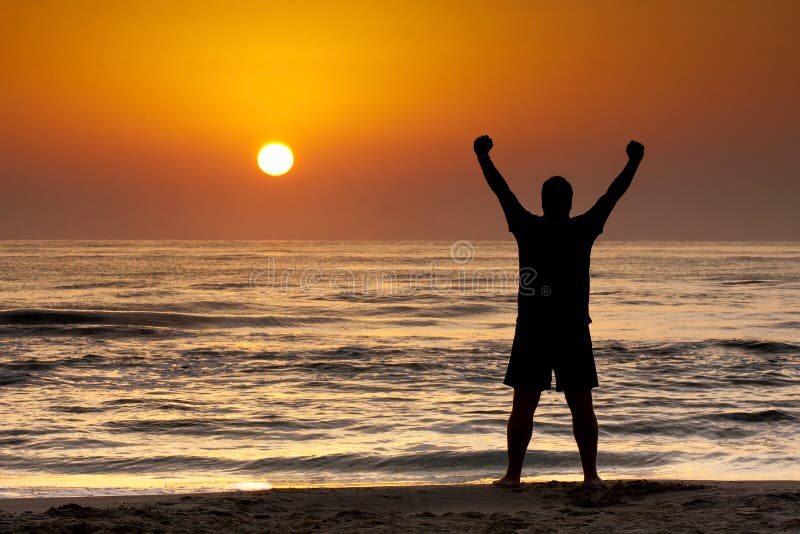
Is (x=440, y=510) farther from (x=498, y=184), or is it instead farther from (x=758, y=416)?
(x=758, y=416)

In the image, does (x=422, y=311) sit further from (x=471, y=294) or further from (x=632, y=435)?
(x=632, y=435)

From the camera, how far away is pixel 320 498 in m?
5.13

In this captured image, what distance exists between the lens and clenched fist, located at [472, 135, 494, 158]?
534 cm

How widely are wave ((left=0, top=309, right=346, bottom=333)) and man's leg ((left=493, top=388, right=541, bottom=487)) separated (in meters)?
16.6

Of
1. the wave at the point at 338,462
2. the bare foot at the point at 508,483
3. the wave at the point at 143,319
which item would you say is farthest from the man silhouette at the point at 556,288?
the wave at the point at 143,319

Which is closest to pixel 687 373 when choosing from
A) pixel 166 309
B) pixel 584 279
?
pixel 584 279

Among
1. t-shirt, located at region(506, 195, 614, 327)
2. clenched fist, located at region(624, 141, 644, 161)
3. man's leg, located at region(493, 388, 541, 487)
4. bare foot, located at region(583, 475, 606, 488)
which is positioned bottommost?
bare foot, located at region(583, 475, 606, 488)

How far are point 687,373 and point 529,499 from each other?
778 cm

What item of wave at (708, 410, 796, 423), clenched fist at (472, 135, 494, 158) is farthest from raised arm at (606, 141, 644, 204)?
wave at (708, 410, 796, 423)

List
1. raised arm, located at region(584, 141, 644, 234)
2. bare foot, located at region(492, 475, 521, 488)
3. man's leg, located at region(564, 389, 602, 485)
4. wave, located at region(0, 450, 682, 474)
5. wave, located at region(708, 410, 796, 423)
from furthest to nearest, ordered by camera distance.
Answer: wave, located at region(708, 410, 796, 423), wave, located at region(0, 450, 682, 474), bare foot, located at region(492, 475, 521, 488), man's leg, located at region(564, 389, 602, 485), raised arm, located at region(584, 141, 644, 234)

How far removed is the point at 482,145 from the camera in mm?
5344

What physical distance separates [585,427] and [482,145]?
6.19 ft

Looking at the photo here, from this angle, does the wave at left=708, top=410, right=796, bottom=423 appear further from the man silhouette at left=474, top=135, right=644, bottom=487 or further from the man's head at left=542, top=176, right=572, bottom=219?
the man's head at left=542, top=176, right=572, bottom=219

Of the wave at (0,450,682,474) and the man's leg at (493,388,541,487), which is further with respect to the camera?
the wave at (0,450,682,474)
